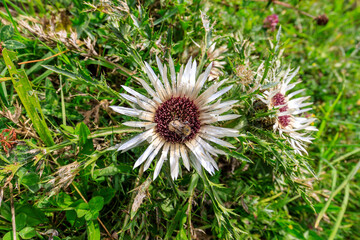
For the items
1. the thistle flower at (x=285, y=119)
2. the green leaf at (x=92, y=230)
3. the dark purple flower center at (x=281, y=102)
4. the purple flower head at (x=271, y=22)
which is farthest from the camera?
the purple flower head at (x=271, y=22)

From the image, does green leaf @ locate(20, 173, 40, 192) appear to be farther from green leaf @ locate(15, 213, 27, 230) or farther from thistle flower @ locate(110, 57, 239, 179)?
thistle flower @ locate(110, 57, 239, 179)

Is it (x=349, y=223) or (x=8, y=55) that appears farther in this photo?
(x=349, y=223)

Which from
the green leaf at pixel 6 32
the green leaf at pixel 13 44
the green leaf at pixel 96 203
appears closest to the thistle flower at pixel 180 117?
the green leaf at pixel 96 203

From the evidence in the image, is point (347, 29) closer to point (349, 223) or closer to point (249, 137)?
point (349, 223)

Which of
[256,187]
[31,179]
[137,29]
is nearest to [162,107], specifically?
[137,29]

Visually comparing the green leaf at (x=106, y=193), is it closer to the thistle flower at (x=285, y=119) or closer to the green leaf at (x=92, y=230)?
the green leaf at (x=92, y=230)

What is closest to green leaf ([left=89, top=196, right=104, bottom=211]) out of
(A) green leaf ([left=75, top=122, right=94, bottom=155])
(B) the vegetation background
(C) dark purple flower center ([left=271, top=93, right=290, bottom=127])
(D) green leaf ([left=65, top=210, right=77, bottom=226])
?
(B) the vegetation background

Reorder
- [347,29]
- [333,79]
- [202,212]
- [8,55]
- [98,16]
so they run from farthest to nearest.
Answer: [347,29]
[333,79]
[98,16]
[202,212]
[8,55]
